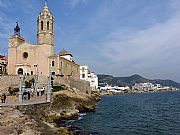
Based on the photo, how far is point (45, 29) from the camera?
5806 cm

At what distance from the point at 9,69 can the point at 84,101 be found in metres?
20.0

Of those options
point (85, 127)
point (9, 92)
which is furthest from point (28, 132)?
point (9, 92)

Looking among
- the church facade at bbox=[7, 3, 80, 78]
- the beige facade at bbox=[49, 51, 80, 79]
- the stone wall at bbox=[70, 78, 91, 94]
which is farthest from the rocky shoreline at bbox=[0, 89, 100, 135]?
the church facade at bbox=[7, 3, 80, 78]

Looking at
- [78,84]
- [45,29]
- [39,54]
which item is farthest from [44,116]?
[78,84]

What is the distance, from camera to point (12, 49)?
195 ft

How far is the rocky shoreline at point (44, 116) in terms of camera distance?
1978 cm

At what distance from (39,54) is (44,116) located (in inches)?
1132

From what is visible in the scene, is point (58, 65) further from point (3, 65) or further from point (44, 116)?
point (44, 116)

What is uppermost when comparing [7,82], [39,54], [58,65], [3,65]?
[39,54]

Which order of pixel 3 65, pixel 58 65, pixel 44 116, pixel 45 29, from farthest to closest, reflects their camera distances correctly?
pixel 3 65 < pixel 45 29 < pixel 58 65 < pixel 44 116

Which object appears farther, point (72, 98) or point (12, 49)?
point (12, 49)

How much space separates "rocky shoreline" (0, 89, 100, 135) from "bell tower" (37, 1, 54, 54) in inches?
641

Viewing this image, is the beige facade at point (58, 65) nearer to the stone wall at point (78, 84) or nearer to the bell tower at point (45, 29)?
the bell tower at point (45, 29)

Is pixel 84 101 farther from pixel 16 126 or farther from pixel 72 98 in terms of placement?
pixel 16 126
